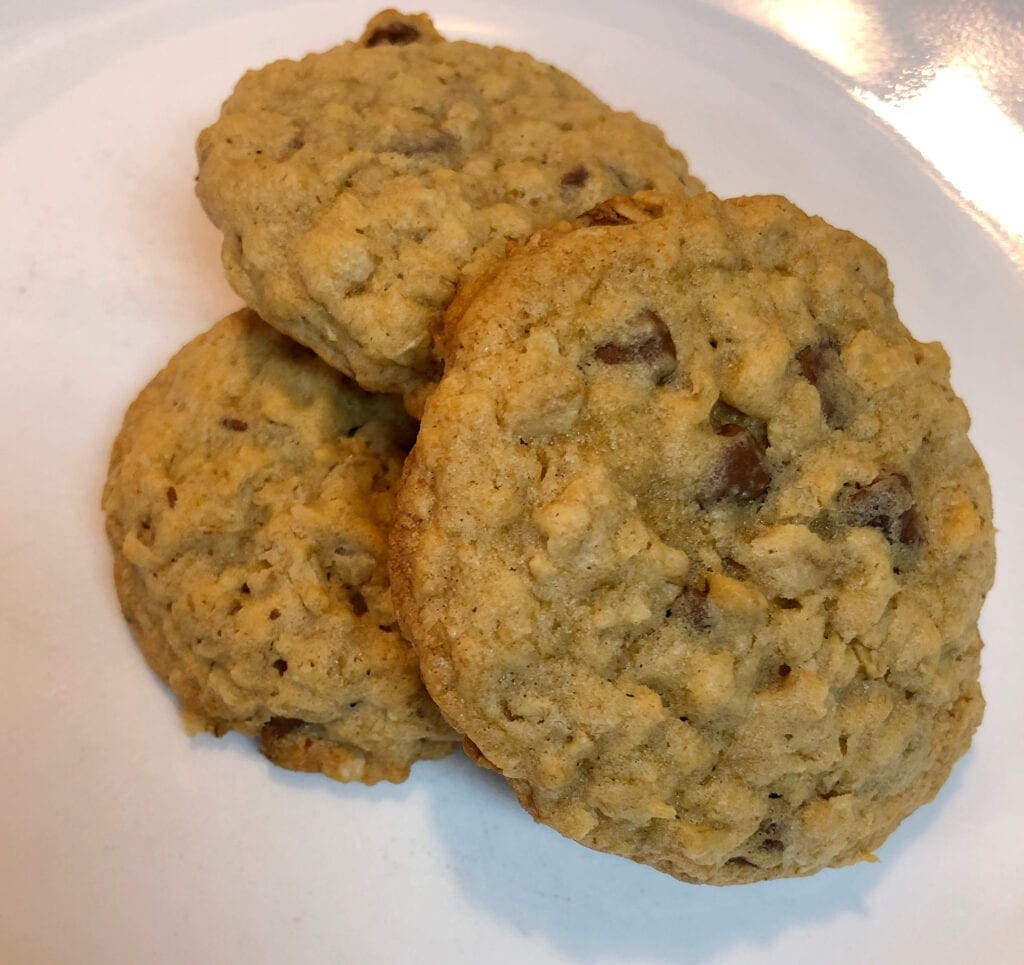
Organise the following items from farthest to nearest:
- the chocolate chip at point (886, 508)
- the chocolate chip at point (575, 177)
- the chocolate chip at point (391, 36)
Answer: the chocolate chip at point (391, 36), the chocolate chip at point (575, 177), the chocolate chip at point (886, 508)

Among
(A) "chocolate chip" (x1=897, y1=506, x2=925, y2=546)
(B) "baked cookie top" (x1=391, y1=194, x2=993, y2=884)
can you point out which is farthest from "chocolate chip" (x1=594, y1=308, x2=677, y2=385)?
(A) "chocolate chip" (x1=897, y1=506, x2=925, y2=546)

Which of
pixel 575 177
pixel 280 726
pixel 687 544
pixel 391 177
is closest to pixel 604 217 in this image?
pixel 575 177

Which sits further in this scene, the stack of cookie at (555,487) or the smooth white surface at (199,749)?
the smooth white surface at (199,749)

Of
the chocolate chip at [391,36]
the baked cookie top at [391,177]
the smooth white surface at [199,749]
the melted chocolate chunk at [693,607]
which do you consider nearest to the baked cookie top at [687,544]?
the melted chocolate chunk at [693,607]

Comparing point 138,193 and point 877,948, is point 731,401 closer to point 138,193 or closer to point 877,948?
point 877,948

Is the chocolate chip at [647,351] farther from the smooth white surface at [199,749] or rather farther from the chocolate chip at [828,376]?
the smooth white surface at [199,749]

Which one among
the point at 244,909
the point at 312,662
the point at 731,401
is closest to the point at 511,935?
the point at 244,909
